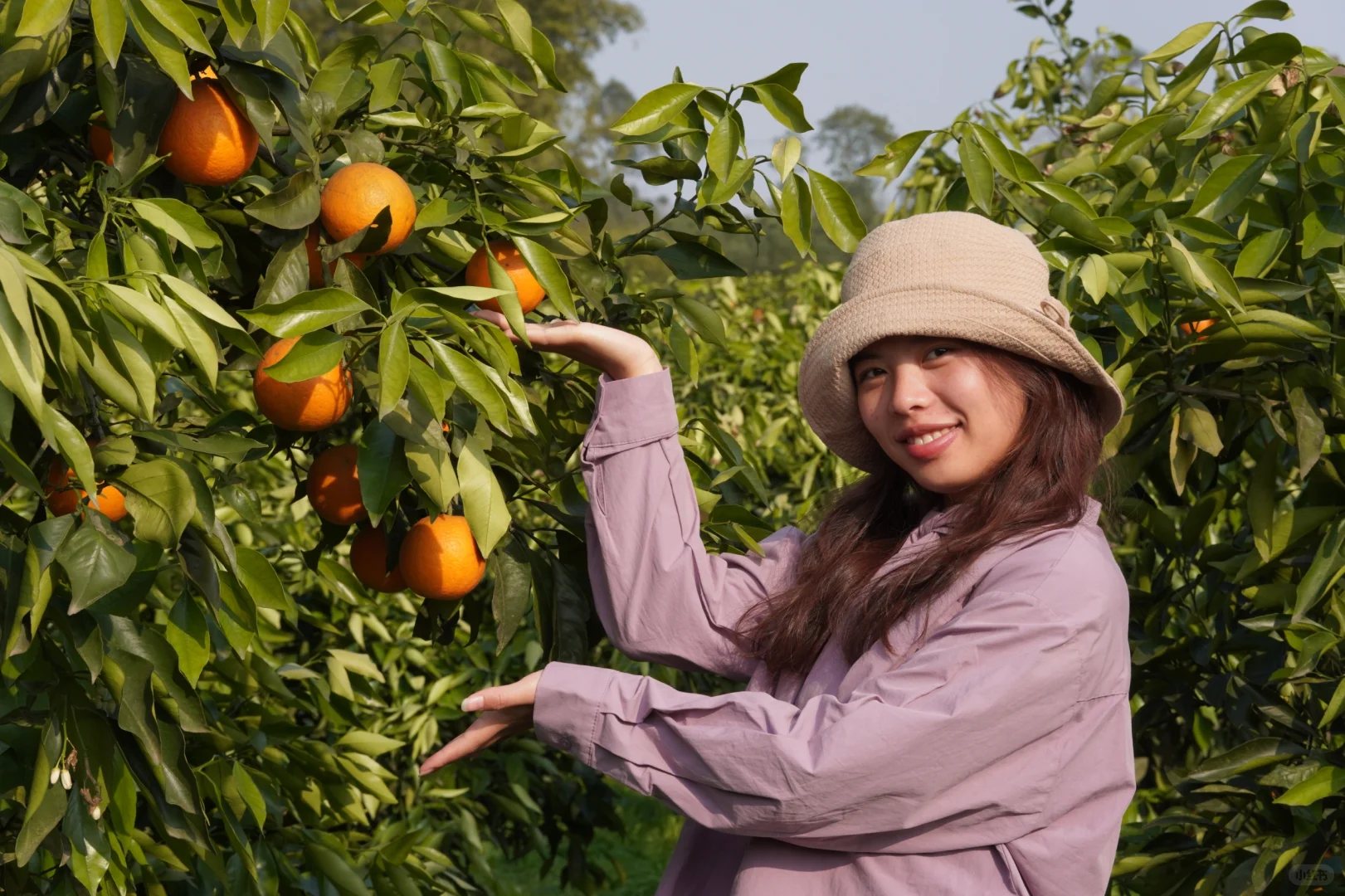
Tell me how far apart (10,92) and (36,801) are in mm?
499

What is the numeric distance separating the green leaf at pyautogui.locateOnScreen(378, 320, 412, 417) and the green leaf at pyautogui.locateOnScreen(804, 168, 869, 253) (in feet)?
1.37

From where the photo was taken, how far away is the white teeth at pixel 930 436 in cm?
A: 111

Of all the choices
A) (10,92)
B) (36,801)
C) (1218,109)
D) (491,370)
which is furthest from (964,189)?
(36,801)

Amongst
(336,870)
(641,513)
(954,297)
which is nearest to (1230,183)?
(954,297)

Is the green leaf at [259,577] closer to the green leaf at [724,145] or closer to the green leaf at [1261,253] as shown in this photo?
the green leaf at [724,145]

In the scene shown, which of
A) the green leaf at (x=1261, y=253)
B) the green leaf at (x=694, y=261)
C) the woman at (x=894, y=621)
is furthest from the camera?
the green leaf at (x=1261, y=253)

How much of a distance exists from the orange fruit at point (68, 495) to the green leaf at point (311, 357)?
6.5 inches

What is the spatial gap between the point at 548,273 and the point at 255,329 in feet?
0.77

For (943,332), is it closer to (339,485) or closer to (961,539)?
(961,539)

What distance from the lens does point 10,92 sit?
91cm

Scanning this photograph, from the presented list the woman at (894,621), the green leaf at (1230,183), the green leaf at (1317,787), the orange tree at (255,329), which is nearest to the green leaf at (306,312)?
the orange tree at (255,329)

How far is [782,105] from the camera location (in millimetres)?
1092

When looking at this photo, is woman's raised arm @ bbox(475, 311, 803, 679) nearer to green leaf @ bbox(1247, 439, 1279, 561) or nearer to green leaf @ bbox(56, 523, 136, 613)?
green leaf @ bbox(56, 523, 136, 613)

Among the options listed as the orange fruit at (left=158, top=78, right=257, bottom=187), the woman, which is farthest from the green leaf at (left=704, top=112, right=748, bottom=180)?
the orange fruit at (left=158, top=78, right=257, bottom=187)
